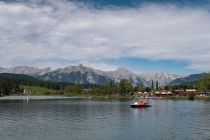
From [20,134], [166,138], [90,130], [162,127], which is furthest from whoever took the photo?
[162,127]

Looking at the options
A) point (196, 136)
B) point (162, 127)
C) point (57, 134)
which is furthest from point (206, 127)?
point (57, 134)

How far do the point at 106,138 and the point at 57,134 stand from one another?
11.1 m

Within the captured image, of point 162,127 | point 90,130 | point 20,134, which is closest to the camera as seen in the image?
point 20,134

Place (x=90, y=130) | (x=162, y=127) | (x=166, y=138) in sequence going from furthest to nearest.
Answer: (x=162, y=127), (x=90, y=130), (x=166, y=138)

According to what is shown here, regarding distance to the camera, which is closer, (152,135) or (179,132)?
(152,135)

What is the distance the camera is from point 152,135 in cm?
7275

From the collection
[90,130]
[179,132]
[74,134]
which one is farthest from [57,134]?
[179,132]

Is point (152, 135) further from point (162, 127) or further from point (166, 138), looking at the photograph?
point (162, 127)

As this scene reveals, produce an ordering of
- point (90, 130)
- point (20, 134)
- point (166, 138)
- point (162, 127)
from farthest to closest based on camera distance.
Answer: point (162, 127) → point (90, 130) → point (20, 134) → point (166, 138)

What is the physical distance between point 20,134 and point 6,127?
43.1 ft

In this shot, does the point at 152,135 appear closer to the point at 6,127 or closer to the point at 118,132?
the point at 118,132

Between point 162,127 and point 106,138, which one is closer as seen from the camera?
point 106,138

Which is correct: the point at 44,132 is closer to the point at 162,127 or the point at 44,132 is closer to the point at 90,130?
the point at 90,130

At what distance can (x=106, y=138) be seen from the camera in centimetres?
6938
